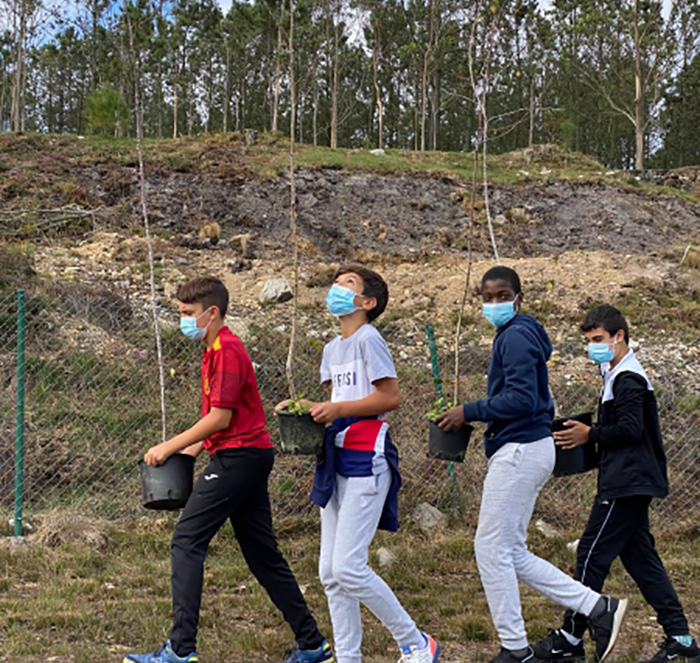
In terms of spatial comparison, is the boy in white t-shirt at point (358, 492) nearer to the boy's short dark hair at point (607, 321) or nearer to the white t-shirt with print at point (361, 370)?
the white t-shirt with print at point (361, 370)

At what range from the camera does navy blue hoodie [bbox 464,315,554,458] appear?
3447 mm

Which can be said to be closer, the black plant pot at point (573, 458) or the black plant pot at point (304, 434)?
the black plant pot at point (304, 434)

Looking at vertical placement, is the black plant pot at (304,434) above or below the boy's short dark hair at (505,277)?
below

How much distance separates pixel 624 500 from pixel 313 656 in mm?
1618

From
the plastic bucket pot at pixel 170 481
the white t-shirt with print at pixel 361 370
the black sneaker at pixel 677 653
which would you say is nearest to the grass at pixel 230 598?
the black sneaker at pixel 677 653

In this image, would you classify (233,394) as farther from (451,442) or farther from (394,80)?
(394,80)

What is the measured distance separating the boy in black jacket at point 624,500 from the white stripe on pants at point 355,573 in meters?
0.88

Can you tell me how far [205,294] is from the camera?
379cm

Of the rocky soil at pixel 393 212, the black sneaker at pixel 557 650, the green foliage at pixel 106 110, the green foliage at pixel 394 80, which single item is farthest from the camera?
the green foliage at pixel 394 80

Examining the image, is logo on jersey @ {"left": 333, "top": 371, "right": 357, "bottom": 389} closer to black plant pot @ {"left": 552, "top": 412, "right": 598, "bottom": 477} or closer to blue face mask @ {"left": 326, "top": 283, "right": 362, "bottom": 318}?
blue face mask @ {"left": 326, "top": 283, "right": 362, "bottom": 318}

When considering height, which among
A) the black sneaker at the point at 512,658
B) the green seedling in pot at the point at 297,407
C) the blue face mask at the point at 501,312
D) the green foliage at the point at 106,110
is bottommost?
the black sneaker at the point at 512,658

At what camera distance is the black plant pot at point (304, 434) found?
3455mm

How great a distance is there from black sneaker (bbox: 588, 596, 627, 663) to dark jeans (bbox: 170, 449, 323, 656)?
1.24m

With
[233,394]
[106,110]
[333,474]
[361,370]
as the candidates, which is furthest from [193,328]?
[106,110]
